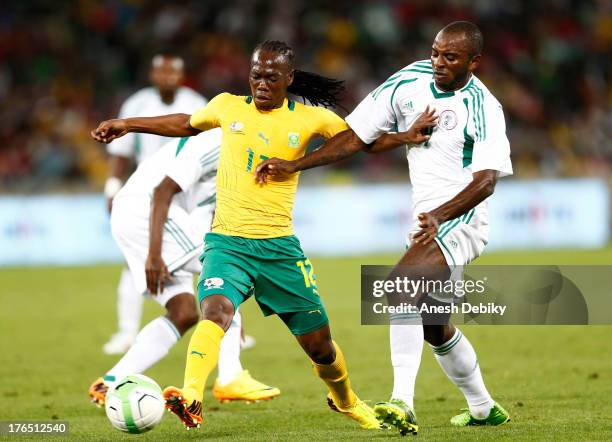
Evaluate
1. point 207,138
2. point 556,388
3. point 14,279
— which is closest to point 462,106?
point 207,138

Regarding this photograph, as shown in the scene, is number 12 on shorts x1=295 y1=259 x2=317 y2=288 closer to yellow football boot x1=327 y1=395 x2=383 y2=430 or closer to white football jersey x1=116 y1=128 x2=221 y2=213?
yellow football boot x1=327 y1=395 x2=383 y2=430

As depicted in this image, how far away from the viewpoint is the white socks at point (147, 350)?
23.9ft

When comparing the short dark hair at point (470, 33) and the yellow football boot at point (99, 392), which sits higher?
the short dark hair at point (470, 33)

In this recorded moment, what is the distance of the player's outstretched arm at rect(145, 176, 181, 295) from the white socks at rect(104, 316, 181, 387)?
0.82 ft

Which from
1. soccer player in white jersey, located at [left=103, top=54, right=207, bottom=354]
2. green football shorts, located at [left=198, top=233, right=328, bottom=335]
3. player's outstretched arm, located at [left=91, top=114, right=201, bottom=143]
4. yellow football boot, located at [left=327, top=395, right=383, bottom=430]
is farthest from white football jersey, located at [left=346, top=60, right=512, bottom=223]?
soccer player in white jersey, located at [left=103, top=54, right=207, bottom=354]

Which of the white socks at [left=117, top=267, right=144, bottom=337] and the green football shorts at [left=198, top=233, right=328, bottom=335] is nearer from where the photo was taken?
the green football shorts at [left=198, top=233, right=328, bottom=335]

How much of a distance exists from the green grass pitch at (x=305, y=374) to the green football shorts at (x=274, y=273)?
2.25 feet

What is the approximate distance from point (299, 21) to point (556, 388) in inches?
645

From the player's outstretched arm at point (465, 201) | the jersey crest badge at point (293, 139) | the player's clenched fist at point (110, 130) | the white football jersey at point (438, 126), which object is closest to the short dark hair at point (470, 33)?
the white football jersey at point (438, 126)

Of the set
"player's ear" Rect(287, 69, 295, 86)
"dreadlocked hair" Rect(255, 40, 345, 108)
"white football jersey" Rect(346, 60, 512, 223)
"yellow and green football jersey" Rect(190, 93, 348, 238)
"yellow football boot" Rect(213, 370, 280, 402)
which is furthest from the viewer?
"yellow football boot" Rect(213, 370, 280, 402)

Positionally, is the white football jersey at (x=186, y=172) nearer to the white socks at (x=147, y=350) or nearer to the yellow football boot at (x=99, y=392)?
the white socks at (x=147, y=350)

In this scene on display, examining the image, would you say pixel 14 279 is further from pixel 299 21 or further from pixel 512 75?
pixel 512 75

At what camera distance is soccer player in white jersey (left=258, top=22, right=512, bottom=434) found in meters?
6.13

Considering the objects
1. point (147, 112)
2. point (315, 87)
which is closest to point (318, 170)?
point (147, 112)
